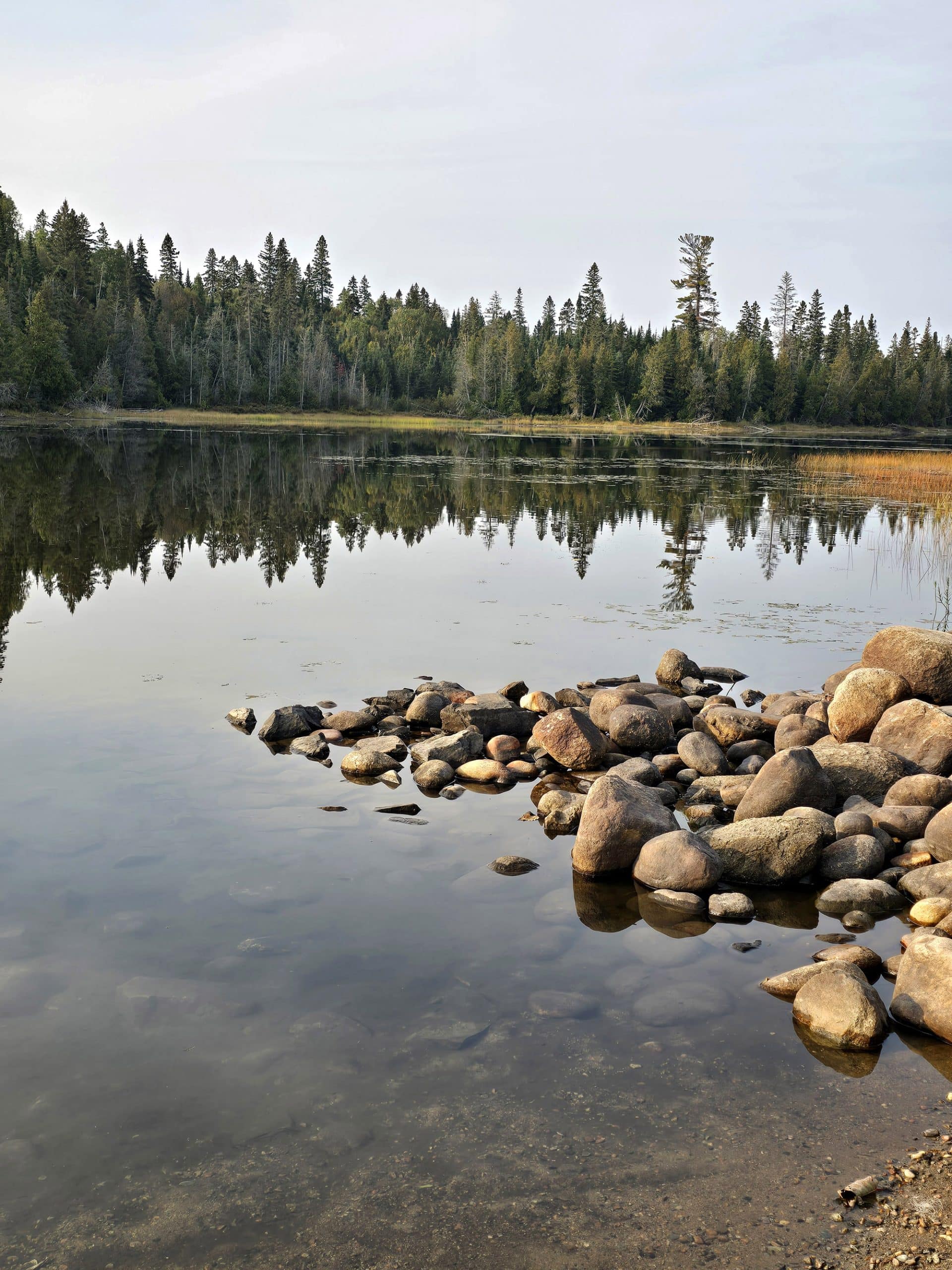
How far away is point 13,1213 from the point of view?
4137 millimetres

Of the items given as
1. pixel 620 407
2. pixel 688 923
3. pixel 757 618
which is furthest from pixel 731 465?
pixel 620 407

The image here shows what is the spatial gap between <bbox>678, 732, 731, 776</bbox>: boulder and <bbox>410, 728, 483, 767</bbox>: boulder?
2118mm

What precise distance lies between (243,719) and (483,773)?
9.17ft

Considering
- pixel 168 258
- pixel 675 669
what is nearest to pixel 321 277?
pixel 168 258

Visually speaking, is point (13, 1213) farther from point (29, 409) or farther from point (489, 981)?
point (29, 409)

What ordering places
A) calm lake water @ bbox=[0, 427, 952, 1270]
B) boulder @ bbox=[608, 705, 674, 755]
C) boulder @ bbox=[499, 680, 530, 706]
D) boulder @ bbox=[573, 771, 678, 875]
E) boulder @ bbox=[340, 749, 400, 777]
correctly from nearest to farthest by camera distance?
calm lake water @ bbox=[0, 427, 952, 1270] < boulder @ bbox=[573, 771, 678, 875] < boulder @ bbox=[340, 749, 400, 777] < boulder @ bbox=[608, 705, 674, 755] < boulder @ bbox=[499, 680, 530, 706]

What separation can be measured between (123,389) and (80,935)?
9661 centimetres

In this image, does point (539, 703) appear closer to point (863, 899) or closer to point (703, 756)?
point (703, 756)

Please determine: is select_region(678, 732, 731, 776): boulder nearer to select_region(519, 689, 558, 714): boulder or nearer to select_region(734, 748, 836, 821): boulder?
select_region(734, 748, 836, 821): boulder

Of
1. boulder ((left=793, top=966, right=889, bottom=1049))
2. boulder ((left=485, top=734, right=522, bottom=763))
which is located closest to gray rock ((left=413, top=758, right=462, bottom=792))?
boulder ((left=485, top=734, right=522, bottom=763))

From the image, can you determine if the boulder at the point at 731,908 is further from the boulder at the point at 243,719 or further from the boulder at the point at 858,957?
the boulder at the point at 243,719

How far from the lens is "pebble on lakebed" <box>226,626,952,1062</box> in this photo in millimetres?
6008

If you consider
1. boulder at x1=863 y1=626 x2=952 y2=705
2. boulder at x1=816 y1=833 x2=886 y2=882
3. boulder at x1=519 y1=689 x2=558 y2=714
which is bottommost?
boulder at x1=816 y1=833 x2=886 y2=882

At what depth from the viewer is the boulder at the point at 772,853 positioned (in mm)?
7641
